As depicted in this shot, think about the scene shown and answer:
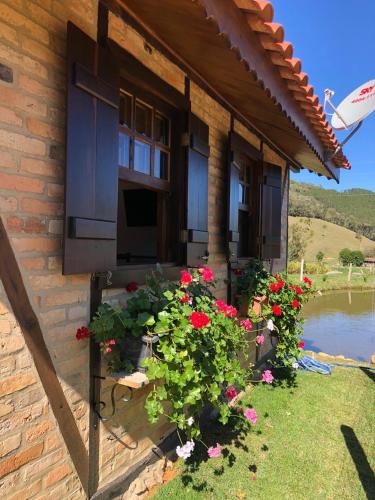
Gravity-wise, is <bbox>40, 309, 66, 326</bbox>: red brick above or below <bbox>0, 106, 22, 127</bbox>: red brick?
below

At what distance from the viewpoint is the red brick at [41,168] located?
1.80 meters

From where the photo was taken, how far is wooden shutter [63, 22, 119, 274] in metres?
1.95

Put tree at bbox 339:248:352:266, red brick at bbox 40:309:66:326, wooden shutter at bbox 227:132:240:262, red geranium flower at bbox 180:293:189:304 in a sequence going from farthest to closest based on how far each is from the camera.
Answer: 1. tree at bbox 339:248:352:266
2. wooden shutter at bbox 227:132:240:262
3. red geranium flower at bbox 180:293:189:304
4. red brick at bbox 40:309:66:326

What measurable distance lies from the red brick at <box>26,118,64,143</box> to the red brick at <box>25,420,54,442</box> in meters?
1.47

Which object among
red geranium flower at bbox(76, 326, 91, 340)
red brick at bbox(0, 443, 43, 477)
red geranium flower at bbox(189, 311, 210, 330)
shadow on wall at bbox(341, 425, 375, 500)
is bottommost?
shadow on wall at bbox(341, 425, 375, 500)

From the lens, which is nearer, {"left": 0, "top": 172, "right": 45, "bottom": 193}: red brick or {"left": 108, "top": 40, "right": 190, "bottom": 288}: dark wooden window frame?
{"left": 0, "top": 172, "right": 45, "bottom": 193}: red brick

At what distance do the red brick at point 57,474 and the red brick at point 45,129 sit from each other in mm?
1765

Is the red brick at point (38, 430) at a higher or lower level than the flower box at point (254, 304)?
lower

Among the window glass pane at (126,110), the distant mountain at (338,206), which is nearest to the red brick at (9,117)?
the window glass pane at (126,110)

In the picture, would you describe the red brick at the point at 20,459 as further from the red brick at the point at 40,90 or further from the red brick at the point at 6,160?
the red brick at the point at 40,90

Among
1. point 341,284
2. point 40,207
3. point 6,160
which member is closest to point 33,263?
point 40,207

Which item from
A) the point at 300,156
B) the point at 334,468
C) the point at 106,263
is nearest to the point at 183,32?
the point at 106,263

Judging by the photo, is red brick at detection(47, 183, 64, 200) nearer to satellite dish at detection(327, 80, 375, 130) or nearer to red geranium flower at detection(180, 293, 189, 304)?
red geranium flower at detection(180, 293, 189, 304)

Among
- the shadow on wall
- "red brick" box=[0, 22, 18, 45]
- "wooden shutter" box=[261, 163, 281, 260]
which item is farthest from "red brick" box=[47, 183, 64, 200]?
"wooden shutter" box=[261, 163, 281, 260]
